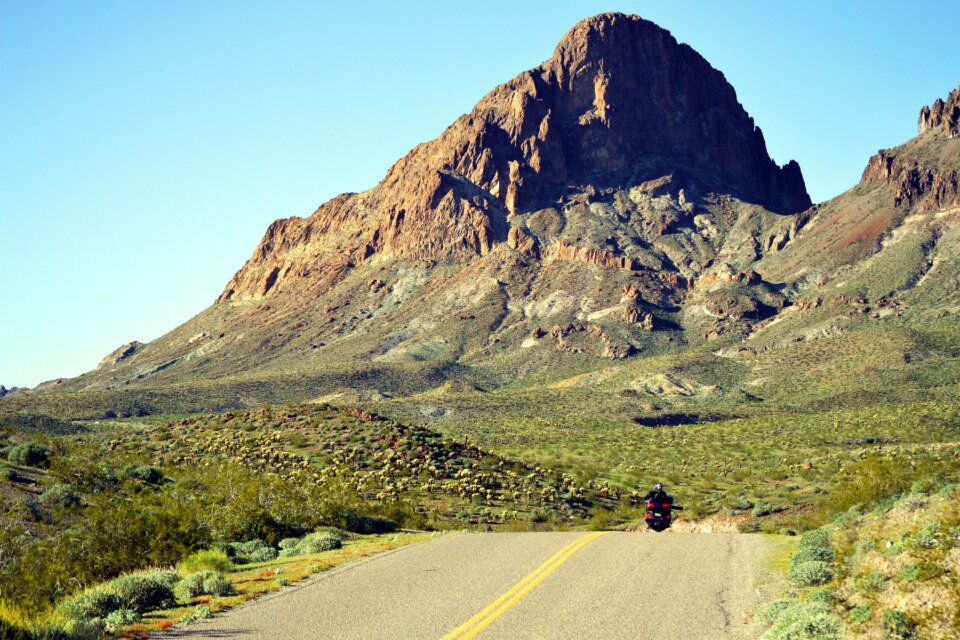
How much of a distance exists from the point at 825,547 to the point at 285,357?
579 ft

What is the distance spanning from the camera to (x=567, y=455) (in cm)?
6662

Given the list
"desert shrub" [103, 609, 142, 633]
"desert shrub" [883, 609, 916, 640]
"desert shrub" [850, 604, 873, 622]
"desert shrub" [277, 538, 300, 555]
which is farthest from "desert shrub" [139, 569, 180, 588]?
"desert shrub" [883, 609, 916, 640]

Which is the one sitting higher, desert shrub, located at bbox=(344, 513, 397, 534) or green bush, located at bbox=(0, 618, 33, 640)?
green bush, located at bbox=(0, 618, 33, 640)

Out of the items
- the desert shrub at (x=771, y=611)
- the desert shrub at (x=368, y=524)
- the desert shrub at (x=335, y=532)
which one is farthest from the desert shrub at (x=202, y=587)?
the desert shrub at (x=368, y=524)

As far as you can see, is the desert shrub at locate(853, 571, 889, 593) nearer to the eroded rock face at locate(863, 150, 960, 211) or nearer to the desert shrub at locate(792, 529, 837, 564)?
the desert shrub at locate(792, 529, 837, 564)

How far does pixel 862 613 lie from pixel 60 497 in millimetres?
18683

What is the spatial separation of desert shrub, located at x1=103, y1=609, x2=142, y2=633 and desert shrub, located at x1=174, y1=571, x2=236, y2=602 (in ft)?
4.30

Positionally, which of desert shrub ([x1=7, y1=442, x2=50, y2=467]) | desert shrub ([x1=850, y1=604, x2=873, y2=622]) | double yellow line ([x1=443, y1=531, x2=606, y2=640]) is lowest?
desert shrub ([x1=850, y1=604, x2=873, y2=622])

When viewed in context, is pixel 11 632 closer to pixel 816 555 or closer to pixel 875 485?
pixel 816 555

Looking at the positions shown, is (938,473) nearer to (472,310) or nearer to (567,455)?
(567,455)

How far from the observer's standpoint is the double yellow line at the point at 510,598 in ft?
39.5

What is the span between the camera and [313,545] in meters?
21.9

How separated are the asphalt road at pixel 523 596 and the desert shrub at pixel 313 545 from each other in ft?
9.27

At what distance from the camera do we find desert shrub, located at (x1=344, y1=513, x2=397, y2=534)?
2733cm
